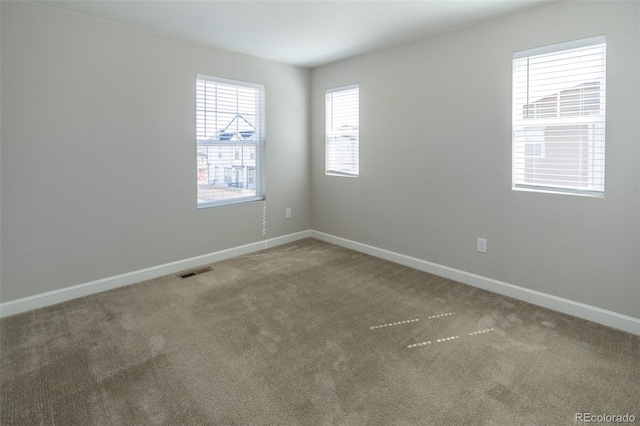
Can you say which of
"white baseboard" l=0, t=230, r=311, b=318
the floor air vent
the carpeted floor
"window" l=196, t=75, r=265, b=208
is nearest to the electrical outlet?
the carpeted floor

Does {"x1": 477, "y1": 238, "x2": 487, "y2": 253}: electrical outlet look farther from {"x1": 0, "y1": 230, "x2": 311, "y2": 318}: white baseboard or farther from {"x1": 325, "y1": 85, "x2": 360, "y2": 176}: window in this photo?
{"x1": 0, "y1": 230, "x2": 311, "y2": 318}: white baseboard

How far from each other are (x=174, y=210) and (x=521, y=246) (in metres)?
3.45

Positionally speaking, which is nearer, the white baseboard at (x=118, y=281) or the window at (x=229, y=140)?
the white baseboard at (x=118, y=281)

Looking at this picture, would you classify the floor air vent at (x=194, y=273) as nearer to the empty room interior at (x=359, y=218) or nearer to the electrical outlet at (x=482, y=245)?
the empty room interior at (x=359, y=218)

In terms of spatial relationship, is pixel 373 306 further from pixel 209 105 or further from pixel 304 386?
pixel 209 105

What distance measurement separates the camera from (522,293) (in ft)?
10.1

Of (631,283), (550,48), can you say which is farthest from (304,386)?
(550,48)

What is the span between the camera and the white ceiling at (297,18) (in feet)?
9.28

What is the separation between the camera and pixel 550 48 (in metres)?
2.79

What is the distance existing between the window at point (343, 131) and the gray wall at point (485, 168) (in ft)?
0.44
